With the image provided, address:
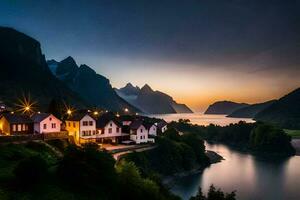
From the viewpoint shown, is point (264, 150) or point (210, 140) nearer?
point (264, 150)

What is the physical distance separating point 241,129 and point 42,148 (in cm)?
13534

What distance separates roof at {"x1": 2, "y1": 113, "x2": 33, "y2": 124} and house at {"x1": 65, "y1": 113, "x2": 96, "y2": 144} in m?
11.3

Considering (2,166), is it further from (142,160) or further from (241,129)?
(241,129)

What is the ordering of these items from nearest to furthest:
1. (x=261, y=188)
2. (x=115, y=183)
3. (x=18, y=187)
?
(x=18, y=187) < (x=115, y=183) < (x=261, y=188)

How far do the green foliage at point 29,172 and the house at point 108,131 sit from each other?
143 ft

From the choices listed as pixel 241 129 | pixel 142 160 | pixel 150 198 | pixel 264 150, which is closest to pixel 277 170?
pixel 264 150

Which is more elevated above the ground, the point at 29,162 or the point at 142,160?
the point at 29,162

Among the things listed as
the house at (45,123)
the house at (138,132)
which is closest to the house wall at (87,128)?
the house at (45,123)

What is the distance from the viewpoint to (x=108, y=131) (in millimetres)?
79312

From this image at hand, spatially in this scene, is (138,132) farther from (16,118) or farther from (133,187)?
(133,187)

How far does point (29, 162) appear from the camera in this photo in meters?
32.4

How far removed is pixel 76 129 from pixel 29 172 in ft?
131

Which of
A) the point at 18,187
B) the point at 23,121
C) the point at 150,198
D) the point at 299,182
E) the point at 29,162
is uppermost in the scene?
the point at 23,121

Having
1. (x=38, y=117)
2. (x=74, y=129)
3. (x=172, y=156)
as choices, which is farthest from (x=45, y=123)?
(x=172, y=156)
